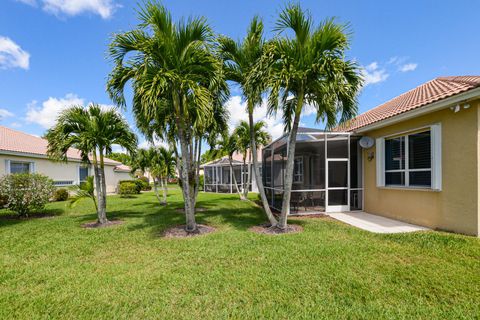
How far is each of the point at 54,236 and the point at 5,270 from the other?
2999mm

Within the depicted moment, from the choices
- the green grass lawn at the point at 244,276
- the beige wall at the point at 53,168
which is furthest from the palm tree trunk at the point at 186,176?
the beige wall at the point at 53,168

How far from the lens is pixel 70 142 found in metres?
8.88

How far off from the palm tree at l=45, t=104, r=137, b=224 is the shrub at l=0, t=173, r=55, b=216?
2.60 m

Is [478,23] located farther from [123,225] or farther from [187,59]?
[123,225]

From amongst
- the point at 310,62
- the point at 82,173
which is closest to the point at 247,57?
the point at 310,62

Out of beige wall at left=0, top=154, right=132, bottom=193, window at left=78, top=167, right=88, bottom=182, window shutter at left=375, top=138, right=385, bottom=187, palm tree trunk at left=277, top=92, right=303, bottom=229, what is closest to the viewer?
palm tree trunk at left=277, top=92, right=303, bottom=229

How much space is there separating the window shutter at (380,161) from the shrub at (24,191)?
1568cm

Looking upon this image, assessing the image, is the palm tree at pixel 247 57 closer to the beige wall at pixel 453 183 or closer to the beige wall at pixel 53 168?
the beige wall at pixel 453 183

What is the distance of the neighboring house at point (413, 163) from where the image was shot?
6.44 metres

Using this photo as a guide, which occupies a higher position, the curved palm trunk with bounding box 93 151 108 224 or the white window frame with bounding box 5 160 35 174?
the white window frame with bounding box 5 160 35 174

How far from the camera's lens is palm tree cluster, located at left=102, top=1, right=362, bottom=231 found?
21.5ft

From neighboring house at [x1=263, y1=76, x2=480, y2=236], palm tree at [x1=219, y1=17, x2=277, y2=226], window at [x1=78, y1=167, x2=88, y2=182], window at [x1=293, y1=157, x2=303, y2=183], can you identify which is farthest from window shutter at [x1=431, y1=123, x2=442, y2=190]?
window at [x1=78, y1=167, x2=88, y2=182]

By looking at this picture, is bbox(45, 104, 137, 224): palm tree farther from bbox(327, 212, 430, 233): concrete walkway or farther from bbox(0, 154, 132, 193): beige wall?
bbox(327, 212, 430, 233): concrete walkway

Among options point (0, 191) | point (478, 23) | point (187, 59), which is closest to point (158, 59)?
point (187, 59)
